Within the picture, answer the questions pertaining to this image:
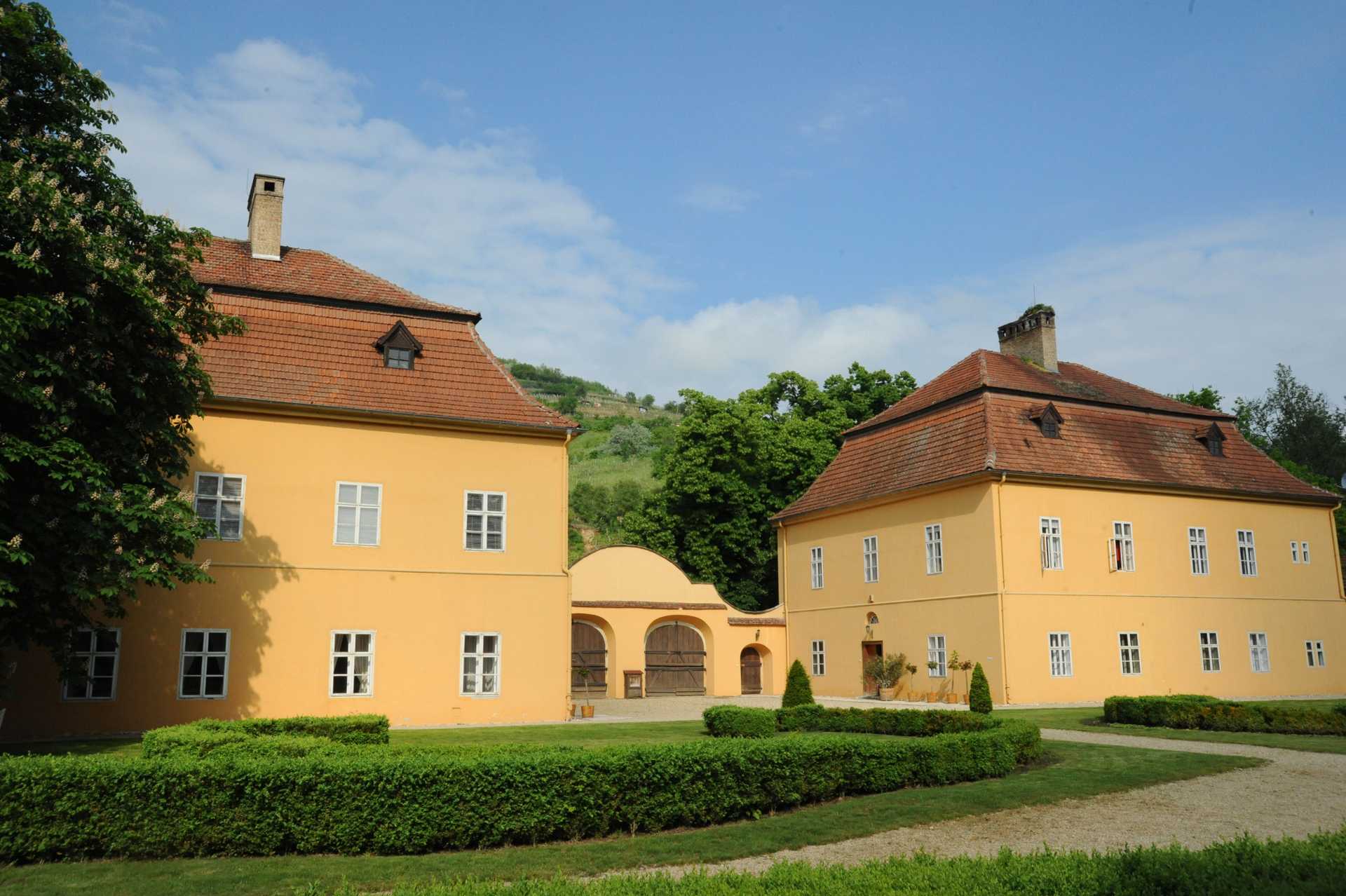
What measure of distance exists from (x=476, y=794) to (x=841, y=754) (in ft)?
14.3

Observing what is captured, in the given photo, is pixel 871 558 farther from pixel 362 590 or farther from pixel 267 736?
pixel 267 736

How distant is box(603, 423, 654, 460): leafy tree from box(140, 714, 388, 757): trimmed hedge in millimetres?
78023

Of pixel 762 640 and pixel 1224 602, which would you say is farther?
pixel 762 640

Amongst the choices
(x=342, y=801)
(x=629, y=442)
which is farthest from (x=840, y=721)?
(x=629, y=442)

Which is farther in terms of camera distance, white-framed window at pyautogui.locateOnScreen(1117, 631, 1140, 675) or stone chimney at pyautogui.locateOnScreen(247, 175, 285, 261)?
white-framed window at pyautogui.locateOnScreen(1117, 631, 1140, 675)

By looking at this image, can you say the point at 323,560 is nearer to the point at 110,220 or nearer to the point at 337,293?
the point at 337,293

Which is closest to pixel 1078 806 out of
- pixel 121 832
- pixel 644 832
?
pixel 644 832

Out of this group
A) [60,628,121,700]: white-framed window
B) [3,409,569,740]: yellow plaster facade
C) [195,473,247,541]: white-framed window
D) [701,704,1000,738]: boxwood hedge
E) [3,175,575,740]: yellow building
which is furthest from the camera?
[195,473,247,541]: white-framed window

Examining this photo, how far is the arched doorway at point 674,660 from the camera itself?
32156mm

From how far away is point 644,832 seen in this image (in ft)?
Result: 32.9

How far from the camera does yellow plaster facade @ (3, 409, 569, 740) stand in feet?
59.6

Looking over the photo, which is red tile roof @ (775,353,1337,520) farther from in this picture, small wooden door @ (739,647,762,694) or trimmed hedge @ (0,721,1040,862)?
trimmed hedge @ (0,721,1040,862)

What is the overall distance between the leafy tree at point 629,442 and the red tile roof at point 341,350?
70.6 metres

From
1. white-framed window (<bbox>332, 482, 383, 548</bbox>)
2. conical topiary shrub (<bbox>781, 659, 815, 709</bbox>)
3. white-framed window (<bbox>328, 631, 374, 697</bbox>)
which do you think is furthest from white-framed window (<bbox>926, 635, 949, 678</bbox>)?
white-framed window (<bbox>332, 482, 383, 548</bbox>)
